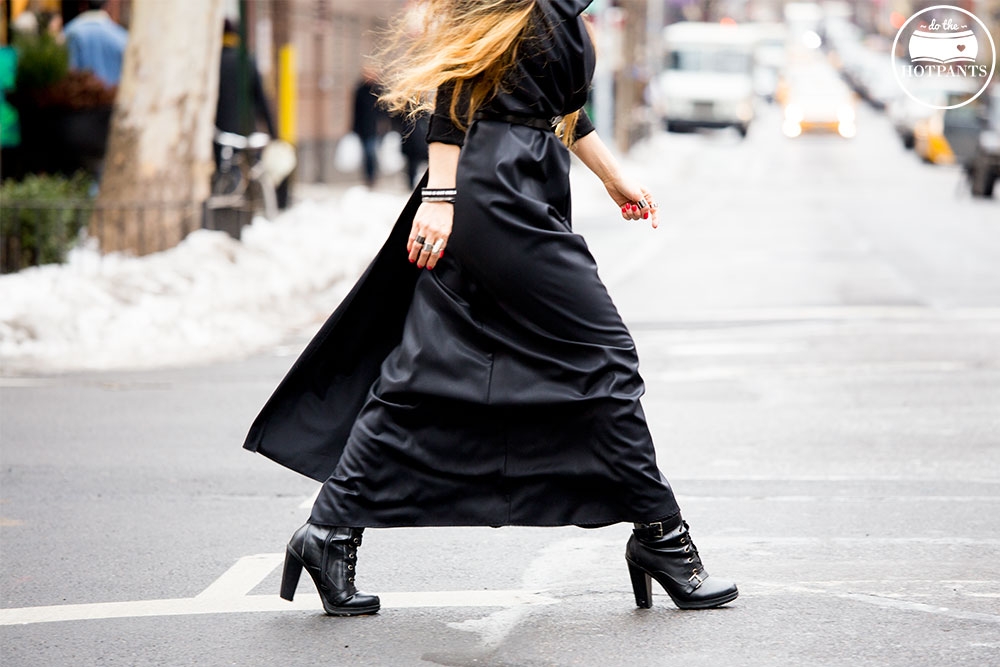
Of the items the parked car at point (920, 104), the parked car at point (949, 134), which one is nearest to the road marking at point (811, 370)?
the parked car at point (949, 134)

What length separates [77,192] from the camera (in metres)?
12.7

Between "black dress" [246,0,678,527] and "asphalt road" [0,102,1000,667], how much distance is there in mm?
354

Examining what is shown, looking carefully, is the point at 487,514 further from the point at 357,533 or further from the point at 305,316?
the point at 305,316

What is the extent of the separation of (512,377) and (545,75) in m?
0.75

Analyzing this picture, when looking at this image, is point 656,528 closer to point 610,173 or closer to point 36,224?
point 610,173

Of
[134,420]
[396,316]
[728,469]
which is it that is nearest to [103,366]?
[134,420]

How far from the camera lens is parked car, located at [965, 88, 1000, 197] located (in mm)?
25531

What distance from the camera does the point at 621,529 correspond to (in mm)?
5324

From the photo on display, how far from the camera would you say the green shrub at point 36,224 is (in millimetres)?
11367

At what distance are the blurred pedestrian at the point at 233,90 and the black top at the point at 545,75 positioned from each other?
10.7 m

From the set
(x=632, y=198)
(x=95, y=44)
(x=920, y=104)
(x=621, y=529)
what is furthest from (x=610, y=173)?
(x=920, y=104)

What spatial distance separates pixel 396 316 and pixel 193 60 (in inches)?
341

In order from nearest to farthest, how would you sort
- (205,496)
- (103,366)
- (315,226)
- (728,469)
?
(205,496) → (728,469) → (103,366) → (315,226)

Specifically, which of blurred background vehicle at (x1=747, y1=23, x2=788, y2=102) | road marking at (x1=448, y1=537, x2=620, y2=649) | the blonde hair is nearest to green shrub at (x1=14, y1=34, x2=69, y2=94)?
road marking at (x1=448, y1=537, x2=620, y2=649)
